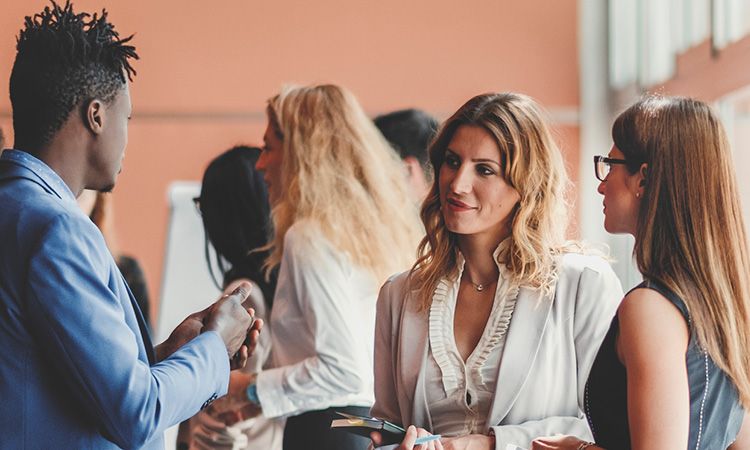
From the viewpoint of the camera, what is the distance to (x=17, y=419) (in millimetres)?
1521

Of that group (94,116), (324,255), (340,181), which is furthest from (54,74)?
(340,181)

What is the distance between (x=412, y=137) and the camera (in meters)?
3.77

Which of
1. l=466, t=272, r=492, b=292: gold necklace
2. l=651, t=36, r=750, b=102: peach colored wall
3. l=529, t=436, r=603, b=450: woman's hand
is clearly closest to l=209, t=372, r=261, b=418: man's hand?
l=466, t=272, r=492, b=292: gold necklace

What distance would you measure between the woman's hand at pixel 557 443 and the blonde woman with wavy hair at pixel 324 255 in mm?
996

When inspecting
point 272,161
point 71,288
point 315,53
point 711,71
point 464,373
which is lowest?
point 464,373

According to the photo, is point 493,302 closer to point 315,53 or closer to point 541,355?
point 541,355

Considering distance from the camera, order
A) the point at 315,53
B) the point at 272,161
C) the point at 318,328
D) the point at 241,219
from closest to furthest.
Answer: the point at 318,328
the point at 272,161
the point at 241,219
the point at 315,53

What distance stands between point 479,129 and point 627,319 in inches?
28.5

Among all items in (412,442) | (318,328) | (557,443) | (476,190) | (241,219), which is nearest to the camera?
(557,443)

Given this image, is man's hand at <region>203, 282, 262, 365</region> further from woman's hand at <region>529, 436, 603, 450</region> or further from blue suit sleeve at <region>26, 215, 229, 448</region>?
woman's hand at <region>529, 436, 603, 450</region>

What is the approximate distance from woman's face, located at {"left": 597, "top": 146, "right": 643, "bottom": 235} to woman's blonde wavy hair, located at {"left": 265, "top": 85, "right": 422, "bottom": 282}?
115 cm

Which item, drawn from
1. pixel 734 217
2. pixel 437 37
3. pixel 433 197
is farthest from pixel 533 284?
pixel 437 37

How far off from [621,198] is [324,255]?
3.92 ft

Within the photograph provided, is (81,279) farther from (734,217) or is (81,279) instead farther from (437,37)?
(437,37)
